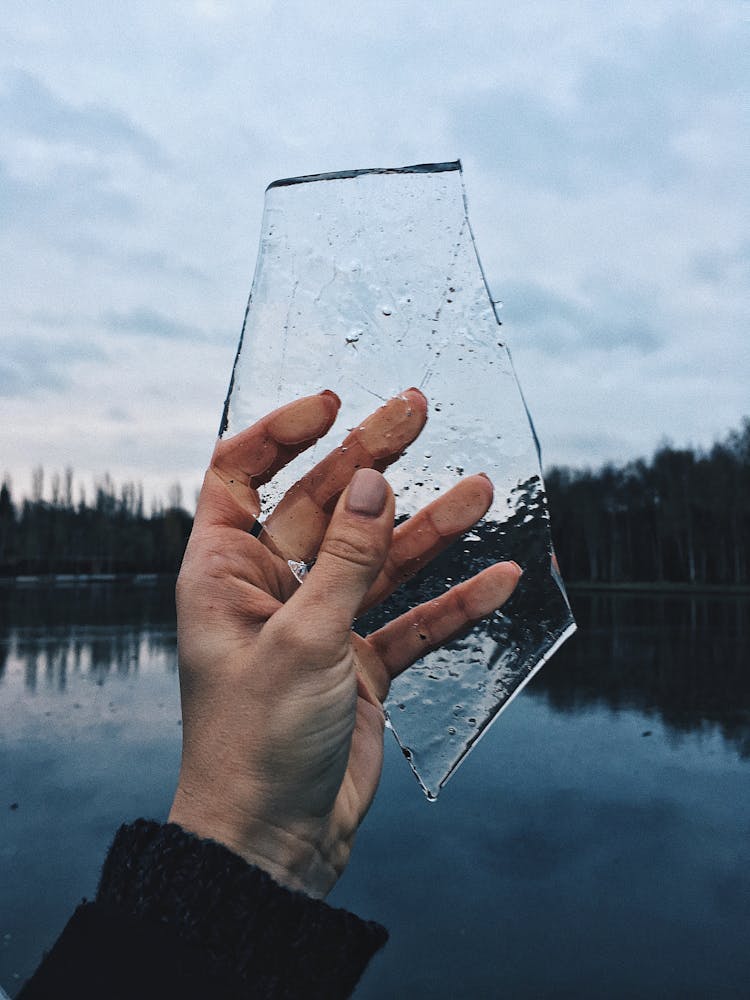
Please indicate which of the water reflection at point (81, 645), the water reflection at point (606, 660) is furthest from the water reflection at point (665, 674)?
the water reflection at point (81, 645)

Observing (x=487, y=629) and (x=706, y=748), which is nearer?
(x=487, y=629)

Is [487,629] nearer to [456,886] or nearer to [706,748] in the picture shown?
[456,886]

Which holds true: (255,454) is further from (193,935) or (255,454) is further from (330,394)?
(193,935)

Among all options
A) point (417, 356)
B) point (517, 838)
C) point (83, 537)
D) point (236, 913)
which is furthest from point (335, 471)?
point (83, 537)

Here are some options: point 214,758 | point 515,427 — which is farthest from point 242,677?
point 515,427

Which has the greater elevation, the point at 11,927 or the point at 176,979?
the point at 176,979

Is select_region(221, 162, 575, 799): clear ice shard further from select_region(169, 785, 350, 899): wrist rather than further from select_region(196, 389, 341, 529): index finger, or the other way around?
select_region(169, 785, 350, 899): wrist

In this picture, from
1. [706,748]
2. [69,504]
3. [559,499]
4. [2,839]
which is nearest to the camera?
[2,839]
